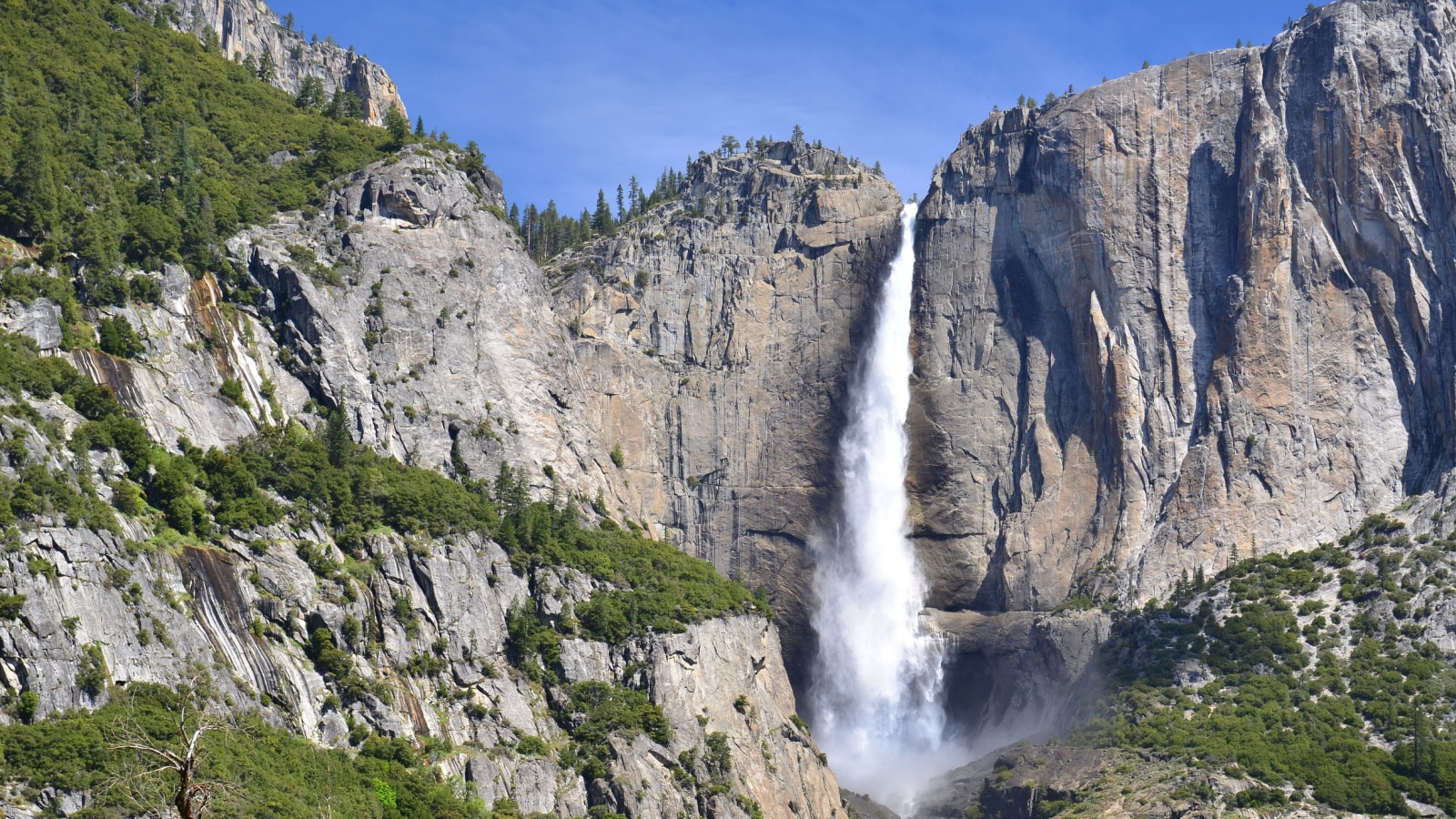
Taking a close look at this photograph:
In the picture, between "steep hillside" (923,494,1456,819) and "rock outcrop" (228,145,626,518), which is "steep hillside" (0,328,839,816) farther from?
"steep hillside" (923,494,1456,819)

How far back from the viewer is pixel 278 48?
158375 mm

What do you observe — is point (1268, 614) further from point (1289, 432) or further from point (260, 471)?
point (260, 471)

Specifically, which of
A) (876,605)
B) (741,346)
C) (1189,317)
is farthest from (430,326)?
(1189,317)

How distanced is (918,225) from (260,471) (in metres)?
63.4

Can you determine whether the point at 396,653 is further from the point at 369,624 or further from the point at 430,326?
the point at 430,326

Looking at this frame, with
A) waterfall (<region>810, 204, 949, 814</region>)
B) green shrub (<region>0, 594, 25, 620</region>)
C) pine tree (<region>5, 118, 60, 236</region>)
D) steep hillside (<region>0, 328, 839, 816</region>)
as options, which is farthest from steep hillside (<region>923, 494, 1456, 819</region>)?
pine tree (<region>5, 118, 60, 236</region>)

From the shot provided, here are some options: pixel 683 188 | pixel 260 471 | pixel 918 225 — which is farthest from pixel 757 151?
pixel 260 471

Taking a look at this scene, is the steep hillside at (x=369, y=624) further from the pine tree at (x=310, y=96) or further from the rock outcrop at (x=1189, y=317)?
the pine tree at (x=310, y=96)

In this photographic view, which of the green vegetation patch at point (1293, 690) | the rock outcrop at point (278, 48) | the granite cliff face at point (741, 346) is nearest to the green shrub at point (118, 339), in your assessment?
the granite cliff face at point (741, 346)

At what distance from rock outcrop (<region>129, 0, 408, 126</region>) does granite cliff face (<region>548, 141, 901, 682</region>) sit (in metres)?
30.5

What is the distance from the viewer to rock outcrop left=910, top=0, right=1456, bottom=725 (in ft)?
384

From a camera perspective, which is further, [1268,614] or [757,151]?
[757,151]

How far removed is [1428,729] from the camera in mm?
97312

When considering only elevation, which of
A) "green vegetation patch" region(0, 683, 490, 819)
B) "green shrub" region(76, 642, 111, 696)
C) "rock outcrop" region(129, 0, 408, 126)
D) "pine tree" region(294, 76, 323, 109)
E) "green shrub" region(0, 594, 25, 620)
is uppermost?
"rock outcrop" region(129, 0, 408, 126)
